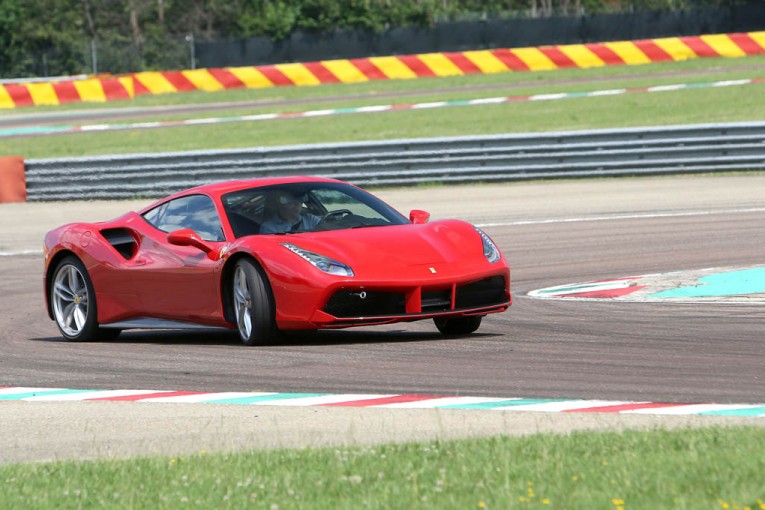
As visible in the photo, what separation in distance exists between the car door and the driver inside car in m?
0.36

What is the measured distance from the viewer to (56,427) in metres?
7.21

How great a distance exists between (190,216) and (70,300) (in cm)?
139

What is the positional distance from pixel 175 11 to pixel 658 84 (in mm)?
28128

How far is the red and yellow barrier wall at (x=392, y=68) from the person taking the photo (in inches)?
1468

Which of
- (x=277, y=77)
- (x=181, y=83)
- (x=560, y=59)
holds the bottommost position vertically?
(x=181, y=83)

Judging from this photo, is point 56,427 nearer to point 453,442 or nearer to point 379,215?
point 453,442

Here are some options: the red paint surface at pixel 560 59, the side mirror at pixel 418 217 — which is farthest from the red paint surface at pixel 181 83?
the side mirror at pixel 418 217

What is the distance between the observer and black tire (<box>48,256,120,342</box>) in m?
11.0

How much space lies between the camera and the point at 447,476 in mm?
5348

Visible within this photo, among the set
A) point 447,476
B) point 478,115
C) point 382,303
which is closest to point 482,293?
point 382,303

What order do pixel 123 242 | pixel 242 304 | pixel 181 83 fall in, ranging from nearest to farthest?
1. pixel 242 304
2. pixel 123 242
3. pixel 181 83

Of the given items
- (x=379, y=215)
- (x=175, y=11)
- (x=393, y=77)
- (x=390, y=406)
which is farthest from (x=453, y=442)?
(x=175, y=11)

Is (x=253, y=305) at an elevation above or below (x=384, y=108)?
above

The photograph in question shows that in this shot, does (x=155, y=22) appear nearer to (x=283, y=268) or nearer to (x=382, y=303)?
(x=283, y=268)
